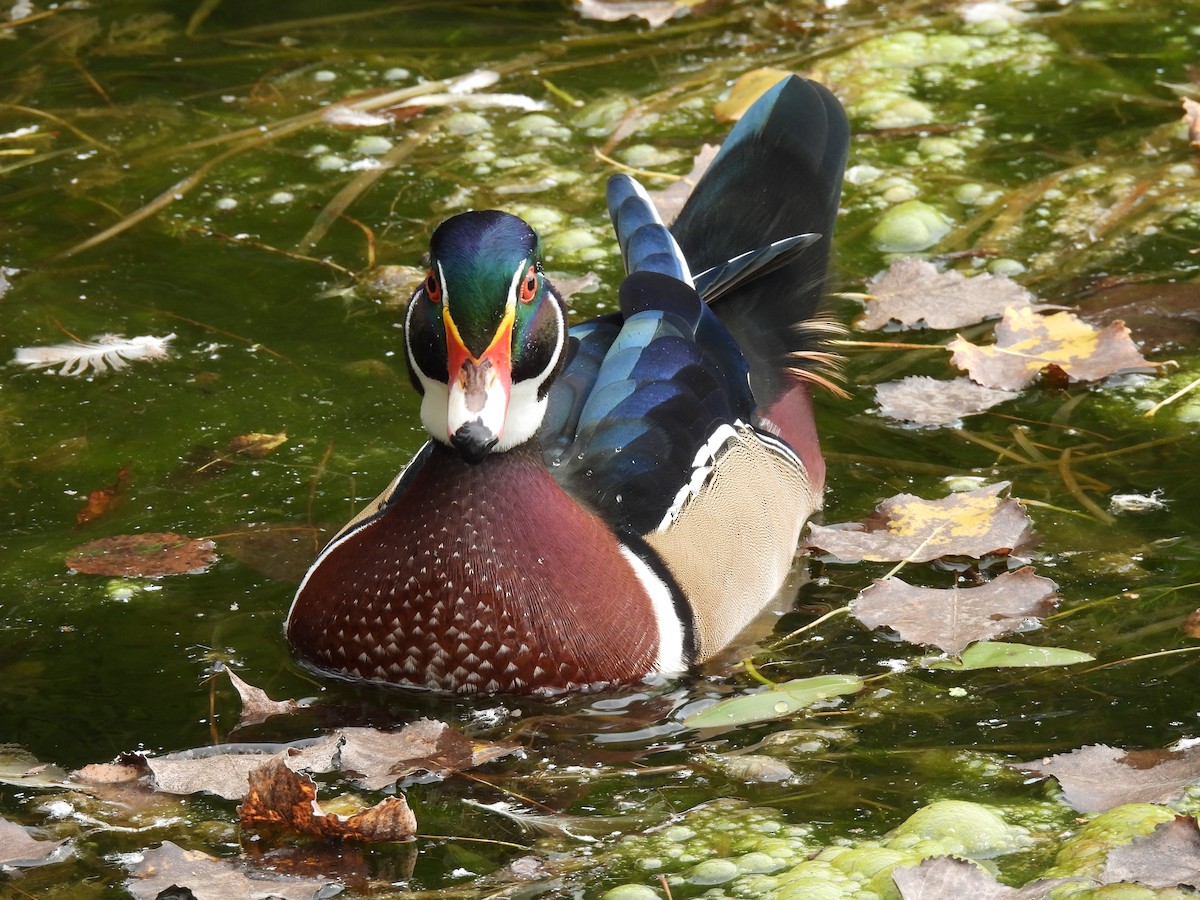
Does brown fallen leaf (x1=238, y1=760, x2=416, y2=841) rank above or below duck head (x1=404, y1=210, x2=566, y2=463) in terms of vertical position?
below

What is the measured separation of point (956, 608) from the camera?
145 inches

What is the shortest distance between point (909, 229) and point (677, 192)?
2.49 ft

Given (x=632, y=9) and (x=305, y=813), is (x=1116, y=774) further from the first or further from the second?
(x=632, y=9)

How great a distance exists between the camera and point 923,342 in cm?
486

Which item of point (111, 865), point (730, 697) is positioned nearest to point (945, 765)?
point (730, 697)

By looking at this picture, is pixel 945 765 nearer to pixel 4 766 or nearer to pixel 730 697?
pixel 730 697

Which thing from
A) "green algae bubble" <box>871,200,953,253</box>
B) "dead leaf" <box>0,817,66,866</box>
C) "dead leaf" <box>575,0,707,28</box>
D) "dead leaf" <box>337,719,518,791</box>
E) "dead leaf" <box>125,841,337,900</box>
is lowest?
"dead leaf" <box>337,719,518,791</box>

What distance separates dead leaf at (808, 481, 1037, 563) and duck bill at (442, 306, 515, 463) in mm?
1026

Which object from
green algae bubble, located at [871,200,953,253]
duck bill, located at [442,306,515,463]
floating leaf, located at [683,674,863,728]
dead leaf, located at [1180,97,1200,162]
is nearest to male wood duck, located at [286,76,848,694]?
duck bill, located at [442,306,515,463]

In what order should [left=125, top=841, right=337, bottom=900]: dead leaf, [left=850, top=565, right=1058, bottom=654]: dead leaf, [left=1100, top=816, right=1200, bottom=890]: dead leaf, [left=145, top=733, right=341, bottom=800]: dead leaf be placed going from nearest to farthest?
[left=1100, top=816, right=1200, bottom=890]: dead leaf → [left=125, top=841, right=337, bottom=900]: dead leaf → [left=145, top=733, right=341, bottom=800]: dead leaf → [left=850, top=565, right=1058, bottom=654]: dead leaf

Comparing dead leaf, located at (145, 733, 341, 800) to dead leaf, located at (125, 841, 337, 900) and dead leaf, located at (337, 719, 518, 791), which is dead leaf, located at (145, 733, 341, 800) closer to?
dead leaf, located at (337, 719, 518, 791)

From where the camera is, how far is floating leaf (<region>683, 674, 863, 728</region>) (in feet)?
11.1

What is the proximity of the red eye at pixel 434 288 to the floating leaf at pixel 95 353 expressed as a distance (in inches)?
65.0

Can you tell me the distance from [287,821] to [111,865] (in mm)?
297
